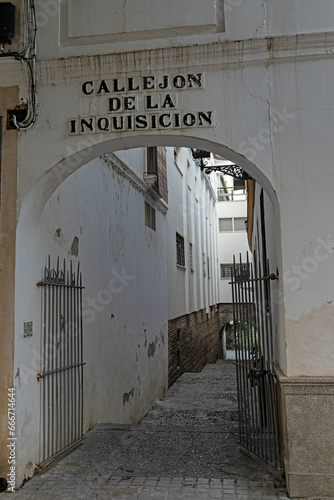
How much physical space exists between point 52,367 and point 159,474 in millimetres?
1720

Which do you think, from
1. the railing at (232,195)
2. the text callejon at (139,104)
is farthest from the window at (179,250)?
the railing at (232,195)

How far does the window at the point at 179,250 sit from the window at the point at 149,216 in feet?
13.6

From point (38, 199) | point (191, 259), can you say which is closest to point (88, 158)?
point (38, 199)

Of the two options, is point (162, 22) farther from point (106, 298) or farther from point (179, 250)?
point (179, 250)

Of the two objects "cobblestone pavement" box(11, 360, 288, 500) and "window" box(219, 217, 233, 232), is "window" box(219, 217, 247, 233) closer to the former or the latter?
"window" box(219, 217, 233, 232)

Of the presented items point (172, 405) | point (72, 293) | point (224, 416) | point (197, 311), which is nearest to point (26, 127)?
point (72, 293)

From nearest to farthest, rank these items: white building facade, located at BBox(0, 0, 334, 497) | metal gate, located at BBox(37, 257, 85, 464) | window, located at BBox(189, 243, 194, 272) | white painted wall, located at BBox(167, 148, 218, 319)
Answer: white building facade, located at BBox(0, 0, 334, 497) < metal gate, located at BBox(37, 257, 85, 464) < white painted wall, located at BBox(167, 148, 218, 319) < window, located at BBox(189, 243, 194, 272)

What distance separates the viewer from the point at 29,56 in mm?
5246

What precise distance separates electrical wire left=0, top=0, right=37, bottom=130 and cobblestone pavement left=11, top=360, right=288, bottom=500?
3.77 m

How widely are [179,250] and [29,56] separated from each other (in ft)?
40.1

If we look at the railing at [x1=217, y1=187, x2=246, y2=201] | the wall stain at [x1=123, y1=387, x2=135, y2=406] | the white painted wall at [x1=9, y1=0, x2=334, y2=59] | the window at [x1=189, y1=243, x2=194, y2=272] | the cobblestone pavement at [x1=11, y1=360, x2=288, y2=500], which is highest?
the railing at [x1=217, y1=187, x2=246, y2=201]

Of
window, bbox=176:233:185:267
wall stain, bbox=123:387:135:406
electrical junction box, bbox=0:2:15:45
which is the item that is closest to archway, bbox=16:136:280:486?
electrical junction box, bbox=0:2:15:45

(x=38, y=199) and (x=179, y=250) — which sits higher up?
(x=179, y=250)

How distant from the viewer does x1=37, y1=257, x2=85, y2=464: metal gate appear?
5.41 m
